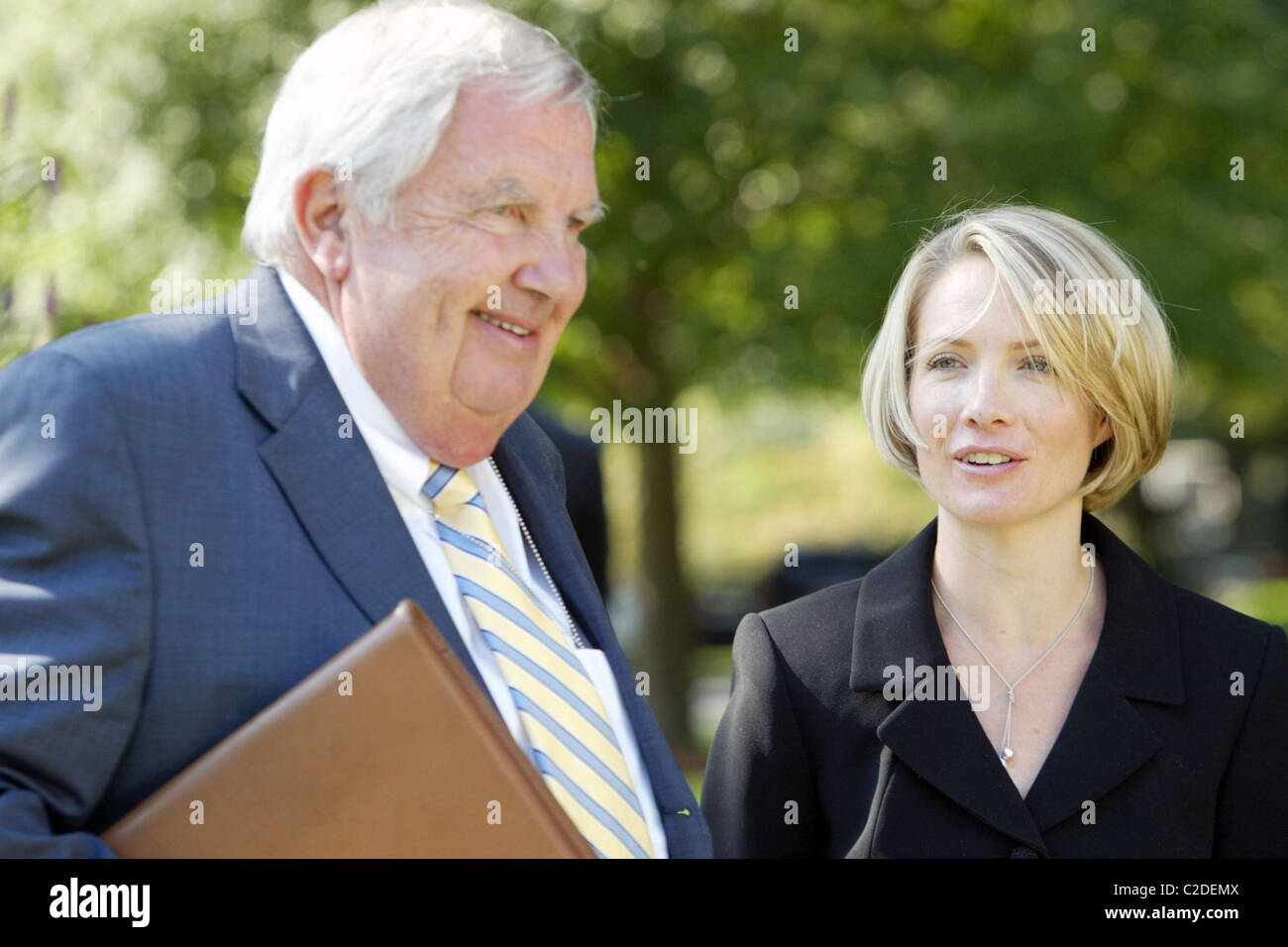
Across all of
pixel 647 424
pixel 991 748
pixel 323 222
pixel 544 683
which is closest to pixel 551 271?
pixel 323 222

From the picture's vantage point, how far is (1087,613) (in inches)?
114

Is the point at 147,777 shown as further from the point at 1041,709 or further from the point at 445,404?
the point at 1041,709

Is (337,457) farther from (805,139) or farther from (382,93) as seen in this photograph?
(805,139)

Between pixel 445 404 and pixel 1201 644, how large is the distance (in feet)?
5.18

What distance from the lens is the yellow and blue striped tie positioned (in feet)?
7.04

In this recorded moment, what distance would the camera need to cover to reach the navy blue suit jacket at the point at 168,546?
5.60ft

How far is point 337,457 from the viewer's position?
6.72ft

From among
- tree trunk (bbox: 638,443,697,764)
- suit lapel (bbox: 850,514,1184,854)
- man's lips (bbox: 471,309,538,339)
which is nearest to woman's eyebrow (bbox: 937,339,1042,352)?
suit lapel (bbox: 850,514,1184,854)

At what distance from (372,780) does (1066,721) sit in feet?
4.76

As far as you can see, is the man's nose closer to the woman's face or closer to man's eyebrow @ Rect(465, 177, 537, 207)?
man's eyebrow @ Rect(465, 177, 537, 207)
